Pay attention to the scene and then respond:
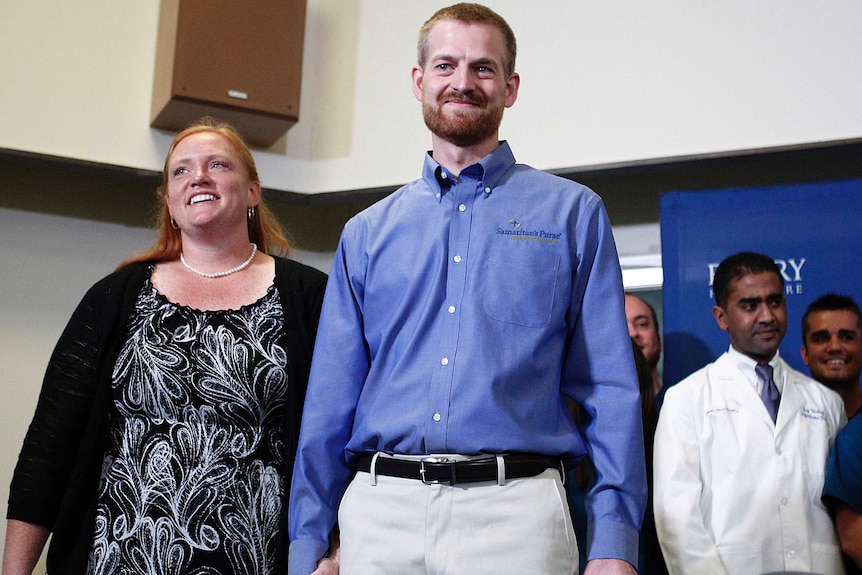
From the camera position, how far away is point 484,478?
5.29 ft

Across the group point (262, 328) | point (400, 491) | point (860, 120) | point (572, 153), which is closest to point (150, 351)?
point (262, 328)

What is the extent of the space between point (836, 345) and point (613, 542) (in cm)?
186

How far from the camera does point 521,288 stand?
5.68 ft

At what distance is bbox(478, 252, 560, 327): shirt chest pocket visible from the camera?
1.71 metres

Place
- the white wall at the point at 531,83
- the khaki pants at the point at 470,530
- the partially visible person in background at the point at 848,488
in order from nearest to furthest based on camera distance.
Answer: the khaki pants at the point at 470,530
the partially visible person in background at the point at 848,488
the white wall at the point at 531,83

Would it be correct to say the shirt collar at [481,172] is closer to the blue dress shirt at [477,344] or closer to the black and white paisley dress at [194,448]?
the blue dress shirt at [477,344]

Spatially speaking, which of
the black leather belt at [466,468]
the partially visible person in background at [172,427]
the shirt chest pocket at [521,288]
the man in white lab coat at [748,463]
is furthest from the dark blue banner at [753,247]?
the black leather belt at [466,468]

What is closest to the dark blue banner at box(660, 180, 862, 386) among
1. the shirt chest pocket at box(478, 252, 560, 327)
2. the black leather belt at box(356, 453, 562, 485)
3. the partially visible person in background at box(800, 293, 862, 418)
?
the partially visible person in background at box(800, 293, 862, 418)

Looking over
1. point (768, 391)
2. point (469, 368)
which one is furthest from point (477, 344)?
point (768, 391)

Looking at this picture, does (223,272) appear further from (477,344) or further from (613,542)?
(613,542)

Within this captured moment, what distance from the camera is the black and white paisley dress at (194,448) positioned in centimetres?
196

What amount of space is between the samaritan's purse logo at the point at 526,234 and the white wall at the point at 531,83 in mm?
2089

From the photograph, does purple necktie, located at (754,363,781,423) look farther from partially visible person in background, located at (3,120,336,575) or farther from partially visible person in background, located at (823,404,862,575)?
partially visible person in background, located at (3,120,336,575)

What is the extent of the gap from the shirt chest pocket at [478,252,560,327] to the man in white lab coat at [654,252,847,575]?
4.25 ft
